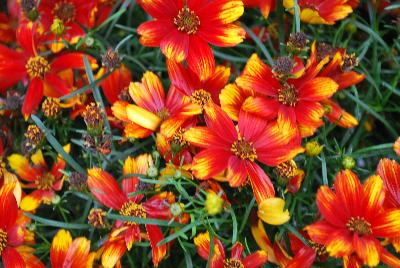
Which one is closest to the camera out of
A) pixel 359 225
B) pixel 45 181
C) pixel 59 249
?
pixel 359 225

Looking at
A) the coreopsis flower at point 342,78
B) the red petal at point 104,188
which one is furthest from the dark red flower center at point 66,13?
the coreopsis flower at point 342,78

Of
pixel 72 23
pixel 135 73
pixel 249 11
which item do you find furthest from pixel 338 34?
pixel 72 23

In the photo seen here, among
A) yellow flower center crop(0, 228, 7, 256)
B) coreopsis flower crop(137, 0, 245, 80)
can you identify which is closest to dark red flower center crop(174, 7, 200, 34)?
coreopsis flower crop(137, 0, 245, 80)

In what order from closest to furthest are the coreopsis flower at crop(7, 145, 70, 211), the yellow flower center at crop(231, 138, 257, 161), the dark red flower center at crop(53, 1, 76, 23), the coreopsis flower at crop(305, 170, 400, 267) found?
1. the coreopsis flower at crop(305, 170, 400, 267)
2. the yellow flower center at crop(231, 138, 257, 161)
3. the coreopsis flower at crop(7, 145, 70, 211)
4. the dark red flower center at crop(53, 1, 76, 23)

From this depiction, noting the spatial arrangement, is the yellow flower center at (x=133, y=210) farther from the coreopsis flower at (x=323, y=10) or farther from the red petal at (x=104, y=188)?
the coreopsis flower at (x=323, y=10)

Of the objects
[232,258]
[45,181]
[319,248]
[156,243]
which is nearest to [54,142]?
[45,181]

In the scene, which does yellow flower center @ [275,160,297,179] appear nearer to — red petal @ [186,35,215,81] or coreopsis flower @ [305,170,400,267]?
coreopsis flower @ [305,170,400,267]

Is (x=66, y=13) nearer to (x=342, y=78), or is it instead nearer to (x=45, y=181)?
(x=45, y=181)
